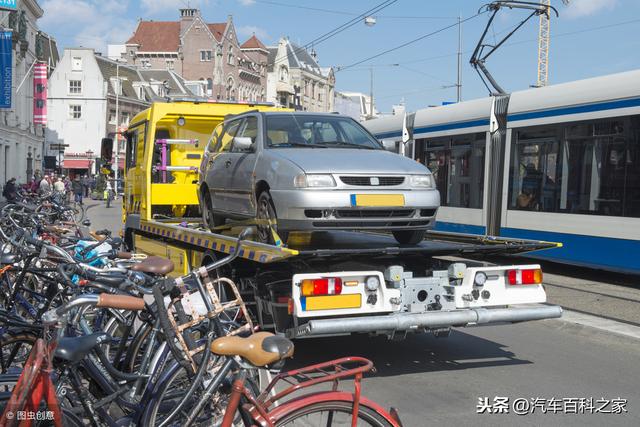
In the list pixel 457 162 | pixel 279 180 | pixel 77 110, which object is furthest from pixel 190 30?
pixel 279 180

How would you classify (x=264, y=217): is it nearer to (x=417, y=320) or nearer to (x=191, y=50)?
(x=417, y=320)

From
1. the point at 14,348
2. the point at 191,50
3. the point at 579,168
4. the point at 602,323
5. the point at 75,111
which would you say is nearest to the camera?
the point at 14,348

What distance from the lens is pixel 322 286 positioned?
222 inches

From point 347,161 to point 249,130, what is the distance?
1.71m

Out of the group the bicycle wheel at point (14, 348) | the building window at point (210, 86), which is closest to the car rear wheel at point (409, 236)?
the bicycle wheel at point (14, 348)

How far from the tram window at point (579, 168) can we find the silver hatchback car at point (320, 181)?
5208mm

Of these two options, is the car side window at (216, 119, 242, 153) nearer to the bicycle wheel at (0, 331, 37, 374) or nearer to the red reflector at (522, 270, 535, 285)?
the red reflector at (522, 270, 535, 285)

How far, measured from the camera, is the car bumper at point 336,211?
6320 mm

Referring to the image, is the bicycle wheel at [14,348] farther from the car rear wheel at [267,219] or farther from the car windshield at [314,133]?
the car windshield at [314,133]

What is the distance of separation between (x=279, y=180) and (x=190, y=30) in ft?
296

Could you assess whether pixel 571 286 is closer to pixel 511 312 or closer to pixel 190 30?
pixel 511 312

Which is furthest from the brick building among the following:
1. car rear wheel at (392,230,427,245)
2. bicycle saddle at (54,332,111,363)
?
bicycle saddle at (54,332,111,363)

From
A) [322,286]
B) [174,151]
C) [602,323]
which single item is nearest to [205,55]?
[174,151]

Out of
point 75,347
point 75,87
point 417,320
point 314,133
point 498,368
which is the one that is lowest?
point 498,368
